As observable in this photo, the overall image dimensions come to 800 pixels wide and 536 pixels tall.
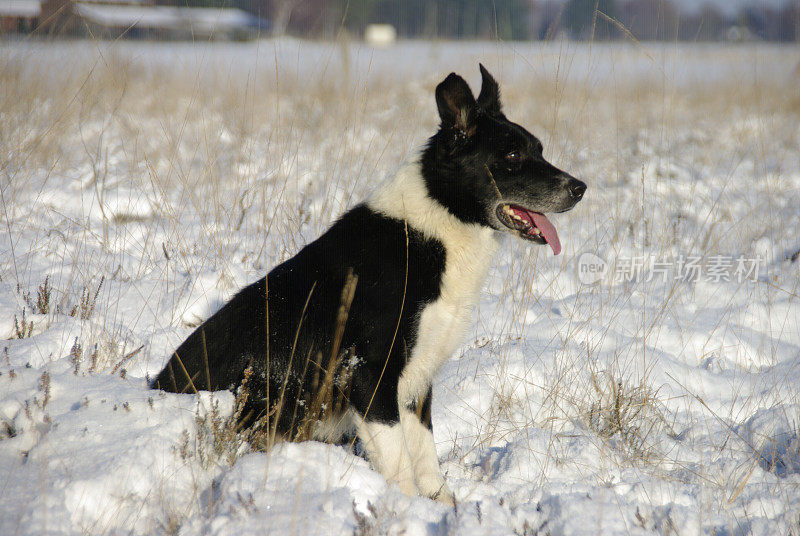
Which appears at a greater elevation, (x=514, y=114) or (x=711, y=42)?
(x=711, y=42)

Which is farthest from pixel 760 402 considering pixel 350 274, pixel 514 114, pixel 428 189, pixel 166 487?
pixel 514 114

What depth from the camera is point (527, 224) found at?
263 centimetres

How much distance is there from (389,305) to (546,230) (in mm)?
853

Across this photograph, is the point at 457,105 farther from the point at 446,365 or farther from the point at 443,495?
the point at 443,495

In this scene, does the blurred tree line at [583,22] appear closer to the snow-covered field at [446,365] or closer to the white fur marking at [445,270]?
A: the snow-covered field at [446,365]

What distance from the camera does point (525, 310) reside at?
3.60 m

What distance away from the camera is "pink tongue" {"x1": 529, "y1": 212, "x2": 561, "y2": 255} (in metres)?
2.62

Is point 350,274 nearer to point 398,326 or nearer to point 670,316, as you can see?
point 398,326

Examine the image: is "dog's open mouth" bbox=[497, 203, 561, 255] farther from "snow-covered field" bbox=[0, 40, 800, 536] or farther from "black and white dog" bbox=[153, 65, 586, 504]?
"snow-covered field" bbox=[0, 40, 800, 536]

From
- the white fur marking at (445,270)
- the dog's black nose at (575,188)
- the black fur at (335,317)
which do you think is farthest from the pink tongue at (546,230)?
the black fur at (335,317)

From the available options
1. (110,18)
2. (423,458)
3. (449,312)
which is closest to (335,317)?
(449,312)

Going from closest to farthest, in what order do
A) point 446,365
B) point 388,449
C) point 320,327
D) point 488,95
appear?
point 388,449 < point 320,327 < point 488,95 < point 446,365

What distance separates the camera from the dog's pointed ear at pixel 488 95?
8.88 feet

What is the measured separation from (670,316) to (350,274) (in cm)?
243
